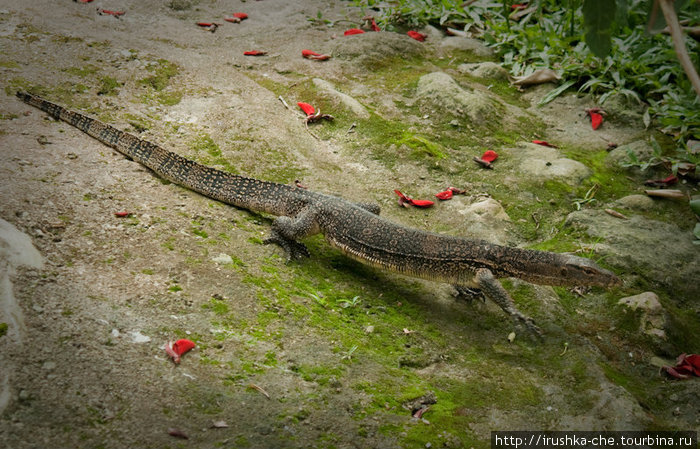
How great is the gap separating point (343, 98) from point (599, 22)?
21.8 ft

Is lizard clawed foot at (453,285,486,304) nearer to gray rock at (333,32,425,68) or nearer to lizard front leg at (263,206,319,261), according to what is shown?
lizard front leg at (263,206,319,261)

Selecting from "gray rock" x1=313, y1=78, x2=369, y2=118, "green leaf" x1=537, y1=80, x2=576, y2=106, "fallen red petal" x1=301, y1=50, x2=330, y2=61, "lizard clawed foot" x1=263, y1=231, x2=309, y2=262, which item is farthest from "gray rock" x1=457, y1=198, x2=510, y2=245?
"fallen red petal" x1=301, y1=50, x2=330, y2=61

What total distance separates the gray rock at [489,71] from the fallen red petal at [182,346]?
7677 millimetres

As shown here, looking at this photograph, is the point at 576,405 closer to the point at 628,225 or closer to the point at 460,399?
the point at 460,399

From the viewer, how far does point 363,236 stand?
5961 mm

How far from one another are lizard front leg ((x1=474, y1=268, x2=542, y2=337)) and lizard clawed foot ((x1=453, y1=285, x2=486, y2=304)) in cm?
34

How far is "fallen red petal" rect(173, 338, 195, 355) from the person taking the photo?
4055 millimetres

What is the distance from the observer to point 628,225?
22.0ft

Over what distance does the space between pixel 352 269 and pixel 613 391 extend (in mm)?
2820

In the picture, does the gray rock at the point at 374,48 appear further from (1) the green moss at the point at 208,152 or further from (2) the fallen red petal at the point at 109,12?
(2) the fallen red petal at the point at 109,12

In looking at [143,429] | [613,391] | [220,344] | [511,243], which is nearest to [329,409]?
[220,344]

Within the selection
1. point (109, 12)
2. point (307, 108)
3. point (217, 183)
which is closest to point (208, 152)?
point (217, 183)

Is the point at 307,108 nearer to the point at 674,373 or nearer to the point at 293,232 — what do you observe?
the point at 293,232

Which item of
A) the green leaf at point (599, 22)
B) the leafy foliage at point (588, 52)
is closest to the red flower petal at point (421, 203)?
the leafy foliage at point (588, 52)
